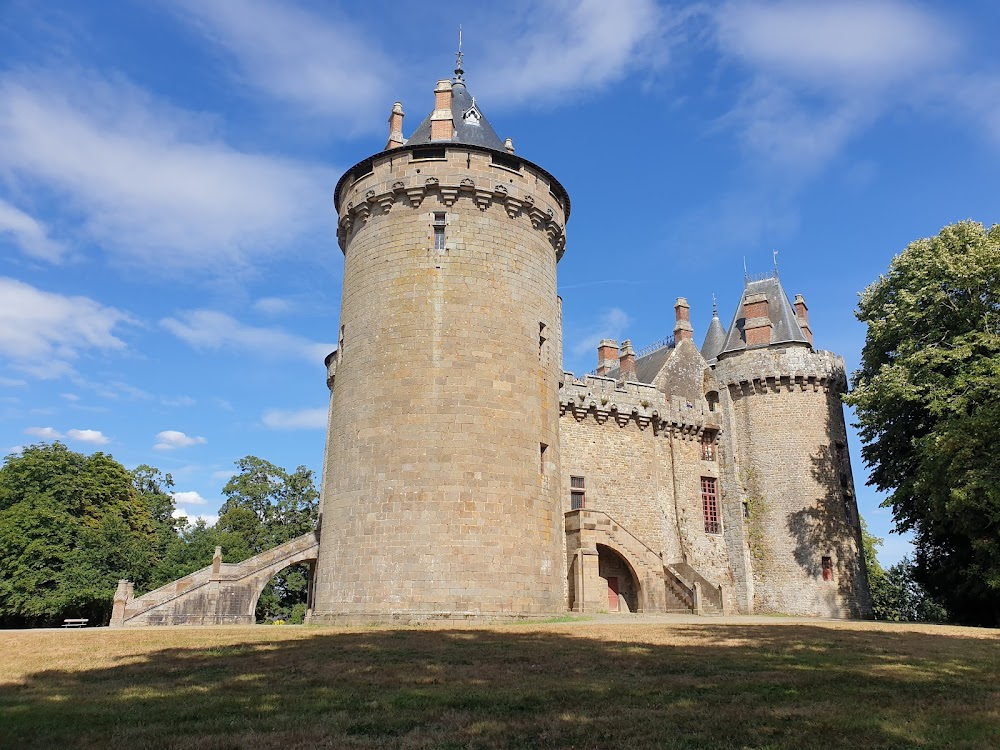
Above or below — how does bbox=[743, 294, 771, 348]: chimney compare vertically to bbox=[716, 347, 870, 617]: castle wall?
above

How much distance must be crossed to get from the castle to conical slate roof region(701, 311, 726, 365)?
14.5 ft

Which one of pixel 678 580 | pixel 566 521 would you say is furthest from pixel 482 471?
pixel 678 580

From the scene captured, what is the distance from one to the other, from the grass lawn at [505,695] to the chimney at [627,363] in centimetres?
2310

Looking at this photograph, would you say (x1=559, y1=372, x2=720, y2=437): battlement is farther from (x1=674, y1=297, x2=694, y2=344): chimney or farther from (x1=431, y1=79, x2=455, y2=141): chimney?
(x1=431, y1=79, x2=455, y2=141): chimney

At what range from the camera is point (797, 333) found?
3222 cm

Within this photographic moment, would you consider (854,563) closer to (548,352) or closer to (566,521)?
(566,521)

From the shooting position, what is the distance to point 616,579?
2670cm

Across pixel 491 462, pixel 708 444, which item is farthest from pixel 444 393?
pixel 708 444

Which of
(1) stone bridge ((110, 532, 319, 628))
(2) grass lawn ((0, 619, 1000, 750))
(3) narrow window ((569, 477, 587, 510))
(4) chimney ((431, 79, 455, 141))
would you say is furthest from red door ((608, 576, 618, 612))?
(4) chimney ((431, 79, 455, 141))

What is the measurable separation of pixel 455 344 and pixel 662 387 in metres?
15.2

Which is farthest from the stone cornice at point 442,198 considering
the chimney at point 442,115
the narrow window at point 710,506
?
the narrow window at point 710,506

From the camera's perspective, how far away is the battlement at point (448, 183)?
20156 mm

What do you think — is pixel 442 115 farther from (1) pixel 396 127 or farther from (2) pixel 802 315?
(2) pixel 802 315

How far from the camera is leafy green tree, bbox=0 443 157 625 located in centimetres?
3067
